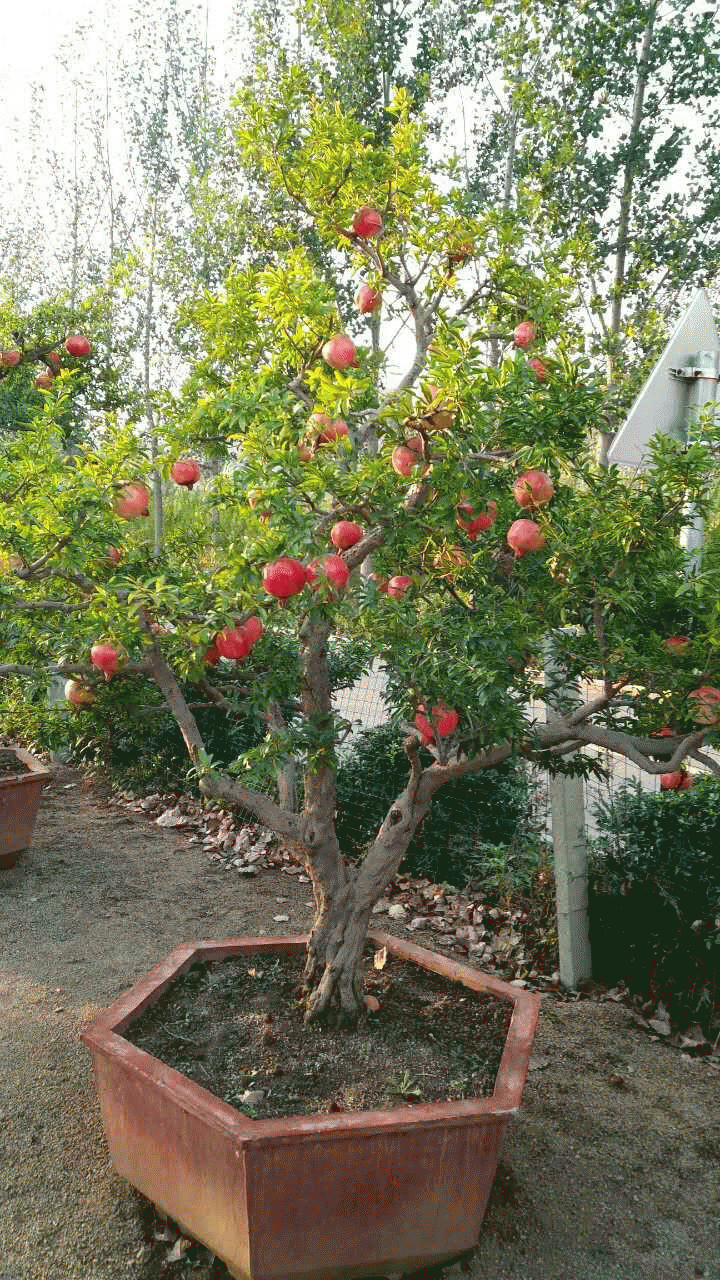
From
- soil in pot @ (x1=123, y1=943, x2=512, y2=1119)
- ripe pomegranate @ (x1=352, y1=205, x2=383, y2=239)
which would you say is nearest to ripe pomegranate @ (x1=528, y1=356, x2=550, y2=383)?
ripe pomegranate @ (x1=352, y1=205, x2=383, y2=239)

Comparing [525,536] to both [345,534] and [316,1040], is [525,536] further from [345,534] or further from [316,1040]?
[316,1040]

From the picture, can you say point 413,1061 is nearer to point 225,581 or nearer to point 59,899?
point 225,581

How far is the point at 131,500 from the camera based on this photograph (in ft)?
8.62

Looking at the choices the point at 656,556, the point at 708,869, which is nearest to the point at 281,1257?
the point at 656,556

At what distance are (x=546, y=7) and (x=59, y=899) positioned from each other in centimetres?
1361

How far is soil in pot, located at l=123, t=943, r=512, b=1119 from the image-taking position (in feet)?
8.79

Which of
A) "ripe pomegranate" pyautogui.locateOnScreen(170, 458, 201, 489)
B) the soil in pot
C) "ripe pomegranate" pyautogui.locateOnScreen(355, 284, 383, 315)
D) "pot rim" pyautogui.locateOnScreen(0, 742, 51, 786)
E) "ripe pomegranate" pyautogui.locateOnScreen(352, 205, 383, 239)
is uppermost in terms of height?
"ripe pomegranate" pyautogui.locateOnScreen(352, 205, 383, 239)

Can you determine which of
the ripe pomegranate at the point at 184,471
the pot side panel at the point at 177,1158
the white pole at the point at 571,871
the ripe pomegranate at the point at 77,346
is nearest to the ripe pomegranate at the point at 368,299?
the ripe pomegranate at the point at 184,471

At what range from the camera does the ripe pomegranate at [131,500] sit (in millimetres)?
2621

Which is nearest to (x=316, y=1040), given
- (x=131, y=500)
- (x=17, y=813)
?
(x=131, y=500)

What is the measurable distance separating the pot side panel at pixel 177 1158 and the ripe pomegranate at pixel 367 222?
247 cm

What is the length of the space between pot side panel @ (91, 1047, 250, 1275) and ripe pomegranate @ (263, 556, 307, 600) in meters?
1.34

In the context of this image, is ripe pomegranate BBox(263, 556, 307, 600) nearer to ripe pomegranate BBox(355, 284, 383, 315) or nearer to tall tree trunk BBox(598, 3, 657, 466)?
ripe pomegranate BBox(355, 284, 383, 315)

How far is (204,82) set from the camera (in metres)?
17.5
